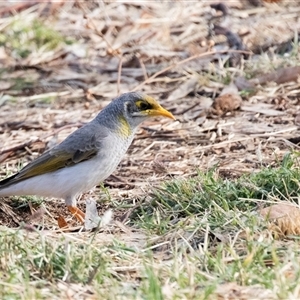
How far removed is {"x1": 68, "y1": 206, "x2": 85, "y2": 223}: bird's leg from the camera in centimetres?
616

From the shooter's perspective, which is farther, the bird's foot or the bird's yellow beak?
the bird's yellow beak

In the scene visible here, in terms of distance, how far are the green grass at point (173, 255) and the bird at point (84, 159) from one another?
605 mm

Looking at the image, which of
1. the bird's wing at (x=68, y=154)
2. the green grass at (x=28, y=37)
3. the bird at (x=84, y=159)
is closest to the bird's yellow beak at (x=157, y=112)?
the bird at (x=84, y=159)

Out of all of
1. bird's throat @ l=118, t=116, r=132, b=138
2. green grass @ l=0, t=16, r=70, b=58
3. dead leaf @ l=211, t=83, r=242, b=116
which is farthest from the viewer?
green grass @ l=0, t=16, r=70, b=58

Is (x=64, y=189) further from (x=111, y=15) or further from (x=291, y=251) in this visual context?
(x=111, y=15)

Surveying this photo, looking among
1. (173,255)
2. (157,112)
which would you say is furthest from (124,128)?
(173,255)

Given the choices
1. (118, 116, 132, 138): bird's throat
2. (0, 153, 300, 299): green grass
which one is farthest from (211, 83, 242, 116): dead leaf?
(0, 153, 300, 299): green grass

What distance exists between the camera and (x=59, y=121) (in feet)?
29.9

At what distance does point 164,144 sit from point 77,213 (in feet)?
6.60

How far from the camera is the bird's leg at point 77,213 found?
6.16m

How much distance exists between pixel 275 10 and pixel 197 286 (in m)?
8.94

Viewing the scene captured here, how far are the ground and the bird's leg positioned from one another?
78 mm

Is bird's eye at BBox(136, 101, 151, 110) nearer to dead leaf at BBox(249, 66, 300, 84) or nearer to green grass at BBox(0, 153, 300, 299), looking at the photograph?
green grass at BBox(0, 153, 300, 299)

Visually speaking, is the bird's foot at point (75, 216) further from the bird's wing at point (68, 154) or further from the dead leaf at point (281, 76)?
the dead leaf at point (281, 76)
